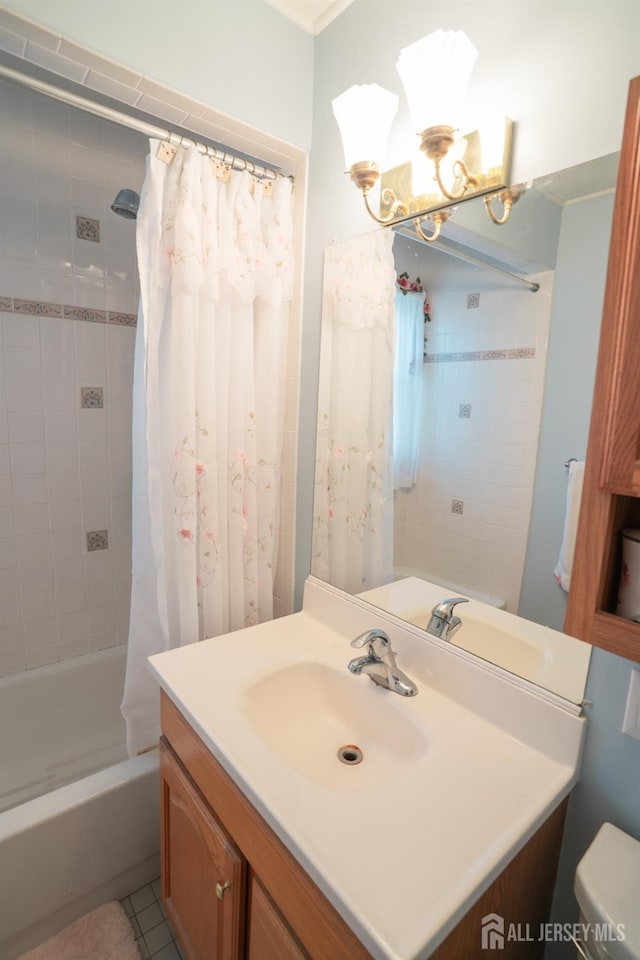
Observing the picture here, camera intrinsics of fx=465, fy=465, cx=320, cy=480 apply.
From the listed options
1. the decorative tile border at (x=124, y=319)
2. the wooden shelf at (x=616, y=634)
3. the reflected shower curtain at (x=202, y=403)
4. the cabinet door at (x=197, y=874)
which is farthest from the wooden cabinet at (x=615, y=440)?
the decorative tile border at (x=124, y=319)

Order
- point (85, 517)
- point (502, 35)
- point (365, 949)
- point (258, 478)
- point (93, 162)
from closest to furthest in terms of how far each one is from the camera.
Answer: point (365, 949) → point (502, 35) → point (258, 478) → point (93, 162) → point (85, 517)

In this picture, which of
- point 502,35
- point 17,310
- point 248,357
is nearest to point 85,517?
point 17,310

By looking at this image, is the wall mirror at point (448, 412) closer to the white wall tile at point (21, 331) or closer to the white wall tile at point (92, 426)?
the white wall tile at point (92, 426)

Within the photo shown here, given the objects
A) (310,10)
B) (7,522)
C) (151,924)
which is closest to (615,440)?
(310,10)

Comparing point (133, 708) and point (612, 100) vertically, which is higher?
point (612, 100)

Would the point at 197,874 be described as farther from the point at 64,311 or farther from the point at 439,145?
the point at 64,311

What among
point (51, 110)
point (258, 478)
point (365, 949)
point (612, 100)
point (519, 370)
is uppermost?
point (51, 110)

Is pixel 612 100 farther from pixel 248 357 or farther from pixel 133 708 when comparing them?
pixel 133 708

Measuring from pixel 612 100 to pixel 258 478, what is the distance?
1.16m

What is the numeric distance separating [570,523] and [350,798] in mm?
608

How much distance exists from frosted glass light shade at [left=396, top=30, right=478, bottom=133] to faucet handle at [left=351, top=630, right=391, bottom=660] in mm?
1022

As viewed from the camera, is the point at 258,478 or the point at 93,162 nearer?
the point at 258,478

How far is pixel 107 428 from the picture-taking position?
6.68 feet

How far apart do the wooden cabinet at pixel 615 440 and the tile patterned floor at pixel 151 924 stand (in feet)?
4.91
